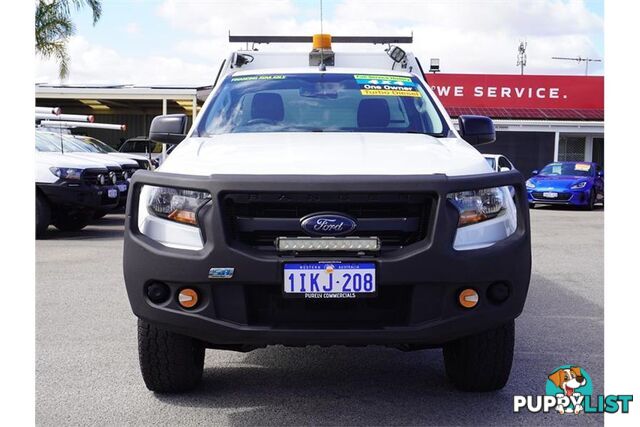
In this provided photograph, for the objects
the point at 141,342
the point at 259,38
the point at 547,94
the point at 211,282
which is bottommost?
the point at 141,342

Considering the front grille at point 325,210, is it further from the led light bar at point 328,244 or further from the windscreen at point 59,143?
the windscreen at point 59,143

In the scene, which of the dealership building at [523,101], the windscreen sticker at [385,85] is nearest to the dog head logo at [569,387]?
the windscreen sticker at [385,85]

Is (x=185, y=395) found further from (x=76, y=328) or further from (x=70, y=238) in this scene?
(x=70, y=238)

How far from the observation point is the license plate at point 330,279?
3480 millimetres

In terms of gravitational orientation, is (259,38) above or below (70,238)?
above

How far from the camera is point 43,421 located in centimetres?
381

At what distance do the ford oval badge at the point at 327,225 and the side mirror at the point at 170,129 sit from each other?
74.3 inches

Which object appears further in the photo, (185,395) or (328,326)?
(185,395)

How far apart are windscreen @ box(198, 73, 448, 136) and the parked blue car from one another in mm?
16111

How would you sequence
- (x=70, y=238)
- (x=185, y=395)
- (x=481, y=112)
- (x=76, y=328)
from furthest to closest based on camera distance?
(x=481, y=112)
(x=70, y=238)
(x=76, y=328)
(x=185, y=395)

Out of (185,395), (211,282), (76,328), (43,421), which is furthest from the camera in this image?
(76,328)

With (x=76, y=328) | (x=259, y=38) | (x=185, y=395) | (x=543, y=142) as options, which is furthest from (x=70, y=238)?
(x=543, y=142)

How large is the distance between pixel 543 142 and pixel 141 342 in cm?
2837

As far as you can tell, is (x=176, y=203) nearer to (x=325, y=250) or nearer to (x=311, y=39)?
(x=325, y=250)
